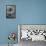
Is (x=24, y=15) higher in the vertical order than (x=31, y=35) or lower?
higher

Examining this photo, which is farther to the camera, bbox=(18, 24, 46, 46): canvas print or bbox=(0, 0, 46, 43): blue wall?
bbox=(0, 0, 46, 43): blue wall

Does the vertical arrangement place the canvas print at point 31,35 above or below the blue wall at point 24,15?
below

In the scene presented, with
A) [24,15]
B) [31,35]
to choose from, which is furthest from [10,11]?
[31,35]

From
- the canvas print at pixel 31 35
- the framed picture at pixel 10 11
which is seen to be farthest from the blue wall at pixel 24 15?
the canvas print at pixel 31 35

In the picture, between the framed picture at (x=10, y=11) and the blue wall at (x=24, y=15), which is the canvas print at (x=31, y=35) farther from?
the framed picture at (x=10, y=11)

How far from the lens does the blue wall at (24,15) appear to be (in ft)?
11.6

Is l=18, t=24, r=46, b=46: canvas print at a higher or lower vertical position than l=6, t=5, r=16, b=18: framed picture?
lower

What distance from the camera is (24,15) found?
3.56 meters

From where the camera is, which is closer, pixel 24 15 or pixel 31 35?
pixel 31 35

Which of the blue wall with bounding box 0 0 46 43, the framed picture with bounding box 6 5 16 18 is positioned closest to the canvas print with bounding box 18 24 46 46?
the blue wall with bounding box 0 0 46 43

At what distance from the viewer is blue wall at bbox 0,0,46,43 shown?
3.53m

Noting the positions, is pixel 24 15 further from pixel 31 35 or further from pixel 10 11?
pixel 31 35

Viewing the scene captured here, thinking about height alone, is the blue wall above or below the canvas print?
above

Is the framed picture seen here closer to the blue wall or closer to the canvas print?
the blue wall
